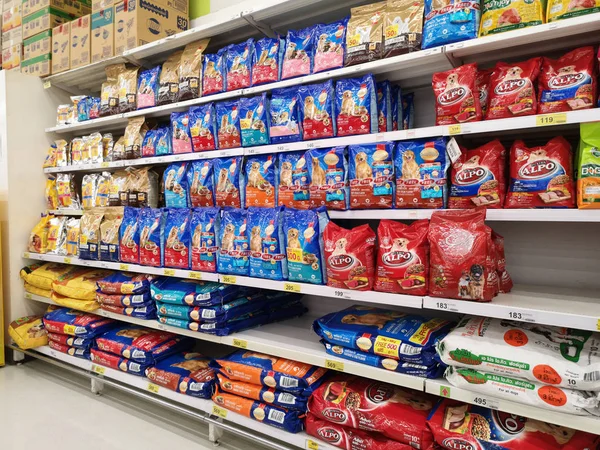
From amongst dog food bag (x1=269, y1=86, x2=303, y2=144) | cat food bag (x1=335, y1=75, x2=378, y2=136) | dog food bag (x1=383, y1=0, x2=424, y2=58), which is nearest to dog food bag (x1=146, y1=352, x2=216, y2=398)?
dog food bag (x1=269, y1=86, x2=303, y2=144)

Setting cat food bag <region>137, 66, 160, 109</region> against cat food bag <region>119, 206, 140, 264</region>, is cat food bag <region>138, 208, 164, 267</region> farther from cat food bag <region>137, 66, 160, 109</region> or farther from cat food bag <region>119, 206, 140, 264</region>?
cat food bag <region>137, 66, 160, 109</region>

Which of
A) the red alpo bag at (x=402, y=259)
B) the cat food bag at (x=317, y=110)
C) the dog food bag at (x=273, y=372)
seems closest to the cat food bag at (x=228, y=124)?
the cat food bag at (x=317, y=110)

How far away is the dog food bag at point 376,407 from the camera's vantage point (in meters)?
1.80

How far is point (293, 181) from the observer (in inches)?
92.4

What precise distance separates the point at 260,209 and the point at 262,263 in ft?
1.01

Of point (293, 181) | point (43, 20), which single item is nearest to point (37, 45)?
point (43, 20)

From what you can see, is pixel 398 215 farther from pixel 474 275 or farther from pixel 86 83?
pixel 86 83

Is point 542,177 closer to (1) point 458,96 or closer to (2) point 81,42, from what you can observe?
(1) point 458,96

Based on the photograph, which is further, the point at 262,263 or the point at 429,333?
the point at 262,263

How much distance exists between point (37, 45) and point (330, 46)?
3187mm

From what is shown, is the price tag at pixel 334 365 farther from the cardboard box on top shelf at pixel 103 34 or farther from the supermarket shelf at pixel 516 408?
the cardboard box on top shelf at pixel 103 34

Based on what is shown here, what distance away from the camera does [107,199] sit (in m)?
3.40

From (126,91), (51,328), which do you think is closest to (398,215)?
(126,91)

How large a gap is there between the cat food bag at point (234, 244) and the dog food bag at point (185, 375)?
2.24 ft
